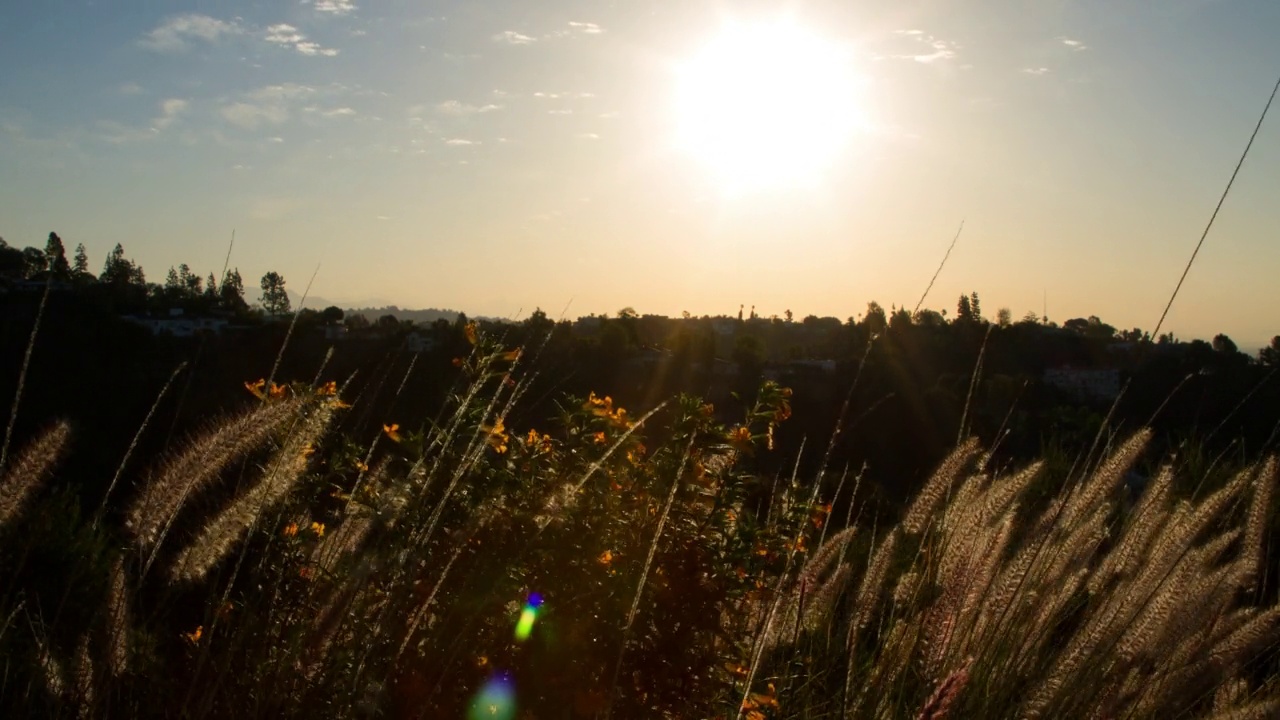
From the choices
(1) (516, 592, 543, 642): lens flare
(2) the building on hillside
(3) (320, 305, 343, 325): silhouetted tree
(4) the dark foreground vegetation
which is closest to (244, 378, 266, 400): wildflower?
(4) the dark foreground vegetation

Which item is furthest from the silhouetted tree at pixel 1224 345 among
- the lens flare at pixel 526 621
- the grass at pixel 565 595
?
the lens flare at pixel 526 621

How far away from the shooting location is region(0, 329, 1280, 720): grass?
6.34 ft

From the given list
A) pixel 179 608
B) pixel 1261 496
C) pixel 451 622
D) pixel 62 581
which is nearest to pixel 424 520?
pixel 451 622

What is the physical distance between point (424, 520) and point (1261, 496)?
251 centimetres

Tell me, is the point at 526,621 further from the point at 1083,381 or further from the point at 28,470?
the point at 1083,381

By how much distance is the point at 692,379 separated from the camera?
550 cm

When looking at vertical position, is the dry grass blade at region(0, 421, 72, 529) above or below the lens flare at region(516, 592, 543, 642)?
above

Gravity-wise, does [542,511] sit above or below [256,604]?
above

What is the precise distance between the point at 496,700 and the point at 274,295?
5.81 ft

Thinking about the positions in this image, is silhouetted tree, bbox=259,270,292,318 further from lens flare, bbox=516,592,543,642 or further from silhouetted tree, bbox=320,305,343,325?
silhouetted tree, bbox=320,305,343,325

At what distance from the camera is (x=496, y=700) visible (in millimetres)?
2166

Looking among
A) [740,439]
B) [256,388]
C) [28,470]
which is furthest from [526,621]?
[256,388]

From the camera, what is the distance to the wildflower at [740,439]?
2.56 m

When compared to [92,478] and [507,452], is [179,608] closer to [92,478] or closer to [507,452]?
[507,452]
